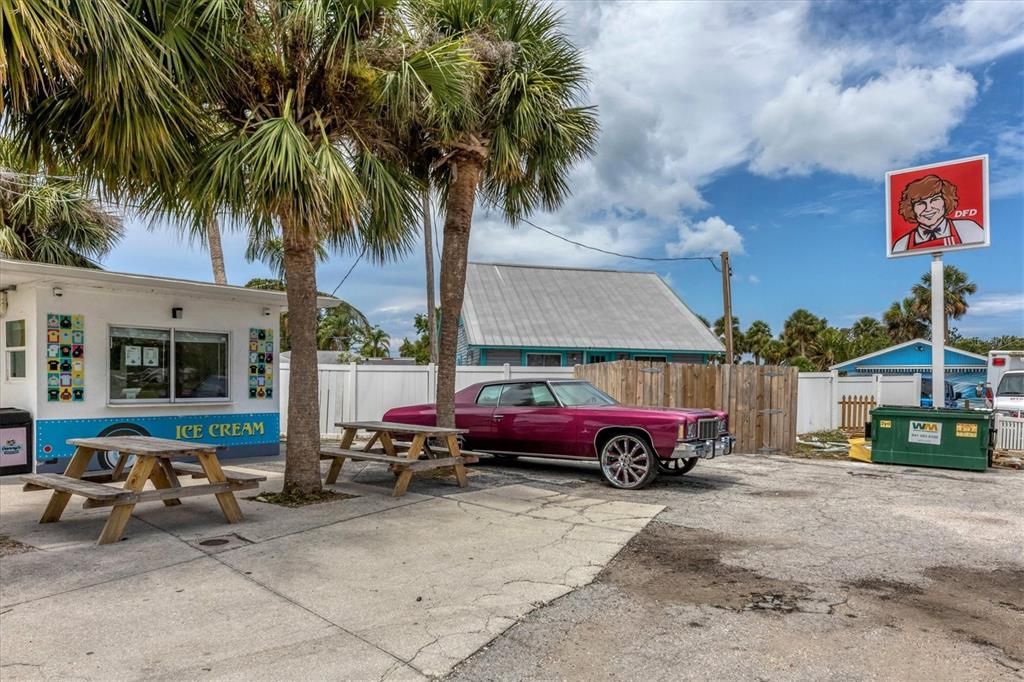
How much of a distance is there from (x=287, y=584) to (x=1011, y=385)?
16.9 meters

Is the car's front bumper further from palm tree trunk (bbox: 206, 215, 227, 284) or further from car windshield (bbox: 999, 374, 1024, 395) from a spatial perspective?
palm tree trunk (bbox: 206, 215, 227, 284)

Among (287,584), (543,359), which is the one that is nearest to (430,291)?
(543,359)

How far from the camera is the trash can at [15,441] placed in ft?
30.5

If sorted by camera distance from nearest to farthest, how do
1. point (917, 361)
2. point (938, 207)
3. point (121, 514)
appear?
point (121, 514) < point (938, 207) < point (917, 361)

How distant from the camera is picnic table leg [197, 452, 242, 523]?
21.9 feet

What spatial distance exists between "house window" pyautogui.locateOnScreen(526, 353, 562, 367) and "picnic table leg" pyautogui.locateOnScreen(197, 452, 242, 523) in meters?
17.5

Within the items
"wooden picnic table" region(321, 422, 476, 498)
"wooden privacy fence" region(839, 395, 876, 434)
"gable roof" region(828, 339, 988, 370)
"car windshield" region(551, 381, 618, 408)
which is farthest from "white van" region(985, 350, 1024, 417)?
"gable roof" region(828, 339, 988, 370)

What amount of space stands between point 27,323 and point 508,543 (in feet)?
25.6

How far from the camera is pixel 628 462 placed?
9.26m

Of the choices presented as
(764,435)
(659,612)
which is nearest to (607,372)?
(764,435)

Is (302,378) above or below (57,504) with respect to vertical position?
above

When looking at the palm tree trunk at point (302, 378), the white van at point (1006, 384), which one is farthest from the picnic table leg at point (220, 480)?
the white van at point (1006, 384)

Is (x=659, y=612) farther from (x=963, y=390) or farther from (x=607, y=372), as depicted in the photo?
(x=963, y=390)

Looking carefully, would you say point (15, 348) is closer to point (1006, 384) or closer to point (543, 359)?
point (543, 359)
